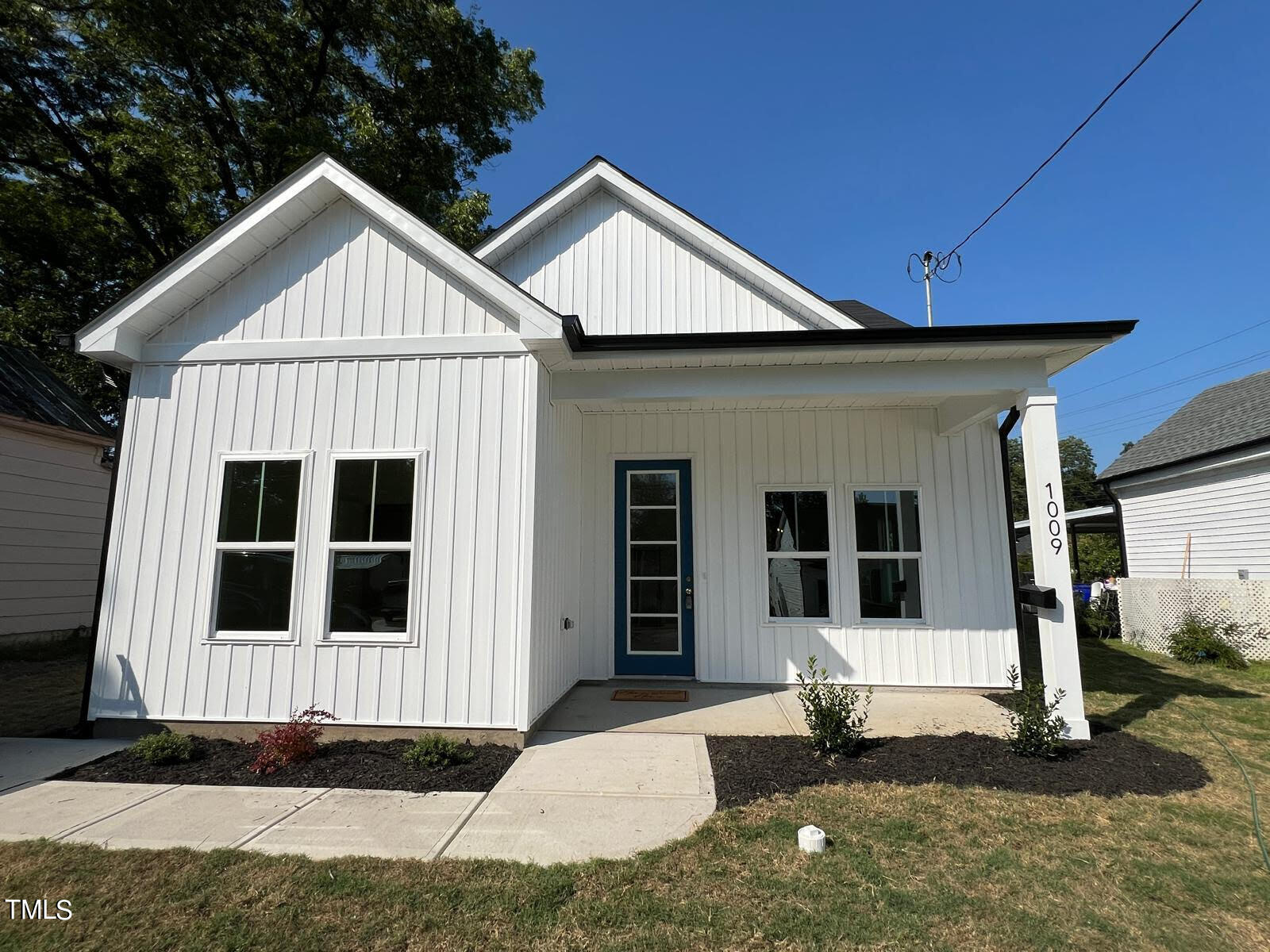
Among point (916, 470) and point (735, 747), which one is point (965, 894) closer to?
point (735, 747)

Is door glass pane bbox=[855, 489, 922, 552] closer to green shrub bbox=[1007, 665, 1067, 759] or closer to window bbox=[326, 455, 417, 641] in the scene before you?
green shrub bbox=[1007, 665, 1067, 759]

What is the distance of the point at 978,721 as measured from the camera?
5.28 metres

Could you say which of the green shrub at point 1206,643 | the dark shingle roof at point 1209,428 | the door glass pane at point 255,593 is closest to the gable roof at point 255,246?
the door glass pane at point 255,593

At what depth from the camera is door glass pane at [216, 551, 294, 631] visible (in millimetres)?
4938

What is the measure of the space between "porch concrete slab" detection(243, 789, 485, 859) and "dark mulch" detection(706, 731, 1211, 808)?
1.67m

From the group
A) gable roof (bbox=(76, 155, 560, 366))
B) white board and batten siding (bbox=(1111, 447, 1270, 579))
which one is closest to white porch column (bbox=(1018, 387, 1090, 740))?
gable roof (bbox=(76, 155, 560, 366))

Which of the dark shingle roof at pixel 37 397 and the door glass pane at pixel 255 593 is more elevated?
the dark shingle roof at pixel 37 397

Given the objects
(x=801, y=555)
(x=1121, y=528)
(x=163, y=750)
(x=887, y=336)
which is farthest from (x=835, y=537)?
(x=1121, y=528)

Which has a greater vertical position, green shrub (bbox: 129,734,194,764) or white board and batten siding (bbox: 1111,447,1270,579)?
white board and batten siding (bbox: 1111,447,1270,579)

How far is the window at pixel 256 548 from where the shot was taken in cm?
495

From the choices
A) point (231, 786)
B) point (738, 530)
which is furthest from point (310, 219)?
point (738, 530)

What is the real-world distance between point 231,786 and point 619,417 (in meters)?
4.91

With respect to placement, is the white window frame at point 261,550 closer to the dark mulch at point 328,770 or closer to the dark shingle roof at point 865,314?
the dark mulch at point 328,770

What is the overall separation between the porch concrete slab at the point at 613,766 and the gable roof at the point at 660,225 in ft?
17.7
